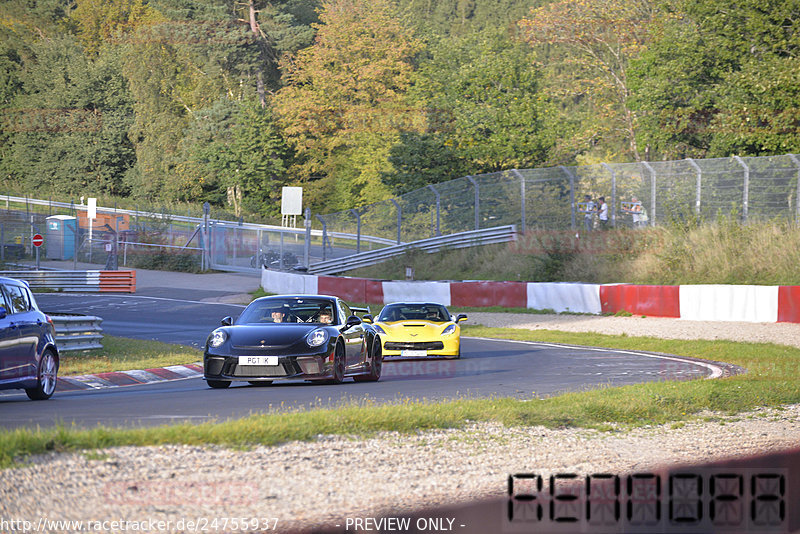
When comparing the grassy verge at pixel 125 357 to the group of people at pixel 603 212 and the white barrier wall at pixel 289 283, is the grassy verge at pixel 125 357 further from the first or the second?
the group of people at pixel 603 212

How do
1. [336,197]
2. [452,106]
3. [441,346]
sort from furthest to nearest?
1. [336,197]
2. [452,106]
3. [441,346]

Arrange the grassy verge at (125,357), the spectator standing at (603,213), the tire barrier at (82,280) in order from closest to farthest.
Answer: the grassy verge at (125,357) → the spectator standing at (603,213) → the tire barrier at (82,280)

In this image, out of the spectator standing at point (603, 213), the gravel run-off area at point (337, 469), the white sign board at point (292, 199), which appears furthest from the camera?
the white sign board at point (292, 199)

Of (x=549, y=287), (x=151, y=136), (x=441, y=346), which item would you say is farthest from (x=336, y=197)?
(x=441, y=346)

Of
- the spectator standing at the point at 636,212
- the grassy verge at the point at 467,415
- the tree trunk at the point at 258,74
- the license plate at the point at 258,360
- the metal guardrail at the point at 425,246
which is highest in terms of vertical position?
the tree trunk at the point at 258,74

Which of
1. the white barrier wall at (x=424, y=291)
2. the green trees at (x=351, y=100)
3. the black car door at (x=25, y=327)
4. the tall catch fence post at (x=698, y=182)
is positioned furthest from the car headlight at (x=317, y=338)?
the green trees at (x=351, y=100)

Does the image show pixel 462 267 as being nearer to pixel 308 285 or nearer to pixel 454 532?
pixel 308 285

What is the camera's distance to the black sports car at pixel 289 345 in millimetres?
13602

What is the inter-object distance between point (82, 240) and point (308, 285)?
2116 centimetres

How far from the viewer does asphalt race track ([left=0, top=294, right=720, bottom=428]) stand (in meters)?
10.8

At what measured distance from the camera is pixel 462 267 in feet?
123

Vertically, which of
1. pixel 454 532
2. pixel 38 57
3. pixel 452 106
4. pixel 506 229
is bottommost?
pixel 454 532

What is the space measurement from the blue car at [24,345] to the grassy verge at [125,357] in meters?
2.88

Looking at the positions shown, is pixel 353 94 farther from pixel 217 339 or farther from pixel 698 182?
pixel 217 339
